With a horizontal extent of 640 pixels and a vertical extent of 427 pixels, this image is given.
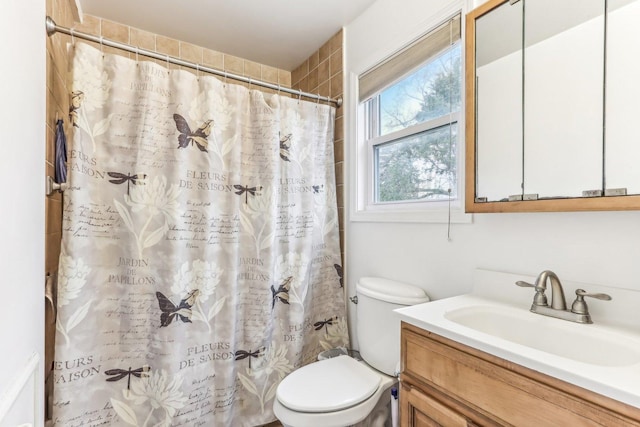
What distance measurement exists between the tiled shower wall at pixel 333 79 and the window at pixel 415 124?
0.18m

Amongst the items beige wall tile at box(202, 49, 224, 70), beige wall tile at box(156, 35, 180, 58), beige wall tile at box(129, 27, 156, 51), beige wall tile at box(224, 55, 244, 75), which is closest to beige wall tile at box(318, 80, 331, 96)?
beige wall tile at box(224, 55, 244, 75)

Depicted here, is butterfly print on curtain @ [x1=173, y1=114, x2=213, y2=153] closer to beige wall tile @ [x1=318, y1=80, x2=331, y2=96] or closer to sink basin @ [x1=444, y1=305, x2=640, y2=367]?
beige wall tile @ [x1=318, y1=80, x2=331, y2=96]

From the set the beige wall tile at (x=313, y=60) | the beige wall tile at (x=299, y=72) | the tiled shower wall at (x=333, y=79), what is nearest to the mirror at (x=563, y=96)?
the tiled shower wall at (x=333, y=79)

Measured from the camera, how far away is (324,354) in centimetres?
182

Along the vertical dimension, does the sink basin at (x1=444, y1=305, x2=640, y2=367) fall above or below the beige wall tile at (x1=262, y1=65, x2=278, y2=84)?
below

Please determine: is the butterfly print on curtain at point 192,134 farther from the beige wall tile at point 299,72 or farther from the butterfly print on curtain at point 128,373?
the beige wall tile at point 299,72

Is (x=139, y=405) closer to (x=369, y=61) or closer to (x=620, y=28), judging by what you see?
(x=369, y=61)

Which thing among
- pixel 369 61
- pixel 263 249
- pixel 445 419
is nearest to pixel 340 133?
pixel 369 61

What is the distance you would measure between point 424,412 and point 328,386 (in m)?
0.50

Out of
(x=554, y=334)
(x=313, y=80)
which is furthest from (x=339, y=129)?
(x=554, y=334)

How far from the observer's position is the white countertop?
602 millimetres

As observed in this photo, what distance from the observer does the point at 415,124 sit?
1630 millimetres

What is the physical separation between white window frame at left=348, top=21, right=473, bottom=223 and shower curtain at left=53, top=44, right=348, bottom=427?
274mm

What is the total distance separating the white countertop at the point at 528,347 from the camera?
0.60 metres
